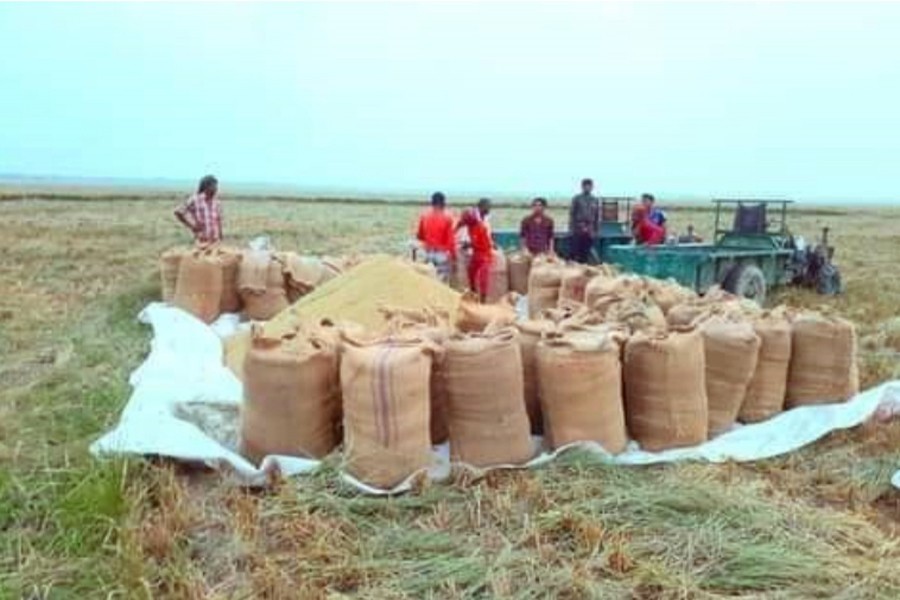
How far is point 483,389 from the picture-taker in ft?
14.0

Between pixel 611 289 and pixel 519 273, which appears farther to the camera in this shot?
pixel 519 273

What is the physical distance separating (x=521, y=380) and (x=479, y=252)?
17.6 ft

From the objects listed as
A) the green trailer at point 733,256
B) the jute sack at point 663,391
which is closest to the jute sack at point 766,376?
the jute sack at point 663,391

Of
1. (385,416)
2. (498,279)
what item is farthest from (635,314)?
(498,279)

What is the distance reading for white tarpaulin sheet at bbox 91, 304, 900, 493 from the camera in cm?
408

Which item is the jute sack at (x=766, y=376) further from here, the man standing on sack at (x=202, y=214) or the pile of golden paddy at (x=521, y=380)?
the man standing on sack at (x=202, y=214)

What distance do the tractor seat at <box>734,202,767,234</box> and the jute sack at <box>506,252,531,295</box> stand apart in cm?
372

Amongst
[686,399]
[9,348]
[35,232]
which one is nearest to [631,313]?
[686,399]

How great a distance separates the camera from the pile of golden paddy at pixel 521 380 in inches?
161

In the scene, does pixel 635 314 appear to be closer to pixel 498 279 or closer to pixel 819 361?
pixel 819 361

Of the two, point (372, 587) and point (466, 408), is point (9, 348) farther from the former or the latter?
point (372, 587)

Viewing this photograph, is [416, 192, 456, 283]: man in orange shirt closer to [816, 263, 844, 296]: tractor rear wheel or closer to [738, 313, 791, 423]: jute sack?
[738, 313, 791, 423]: jute sack

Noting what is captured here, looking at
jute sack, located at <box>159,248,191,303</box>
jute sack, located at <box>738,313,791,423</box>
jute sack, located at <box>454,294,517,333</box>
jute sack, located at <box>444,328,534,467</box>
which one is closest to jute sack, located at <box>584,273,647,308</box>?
jute sack, located at <box>454,294,517,333</box>

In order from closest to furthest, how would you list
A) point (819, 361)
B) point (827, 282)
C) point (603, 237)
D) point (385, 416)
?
point (385, 416), point (819, 361), point (827, 282), point (603, 237)
